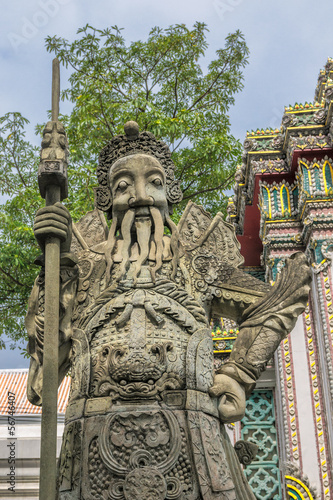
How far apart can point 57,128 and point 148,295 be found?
1.22 m

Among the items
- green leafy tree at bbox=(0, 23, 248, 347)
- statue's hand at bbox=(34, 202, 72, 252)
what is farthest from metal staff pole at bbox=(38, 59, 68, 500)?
green leafy tree at bbox=(0, 23, 248, 347)

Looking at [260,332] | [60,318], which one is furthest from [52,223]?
[260,332]

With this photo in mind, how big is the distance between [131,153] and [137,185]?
30 centimetres

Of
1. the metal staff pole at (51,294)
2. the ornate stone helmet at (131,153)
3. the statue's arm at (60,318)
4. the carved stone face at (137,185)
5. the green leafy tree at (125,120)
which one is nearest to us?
the metal staff pole at (51,294)

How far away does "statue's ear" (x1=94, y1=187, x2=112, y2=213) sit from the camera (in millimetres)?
4840

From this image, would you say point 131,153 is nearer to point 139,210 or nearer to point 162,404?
point 139,210

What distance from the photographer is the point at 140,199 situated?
4.57 metres

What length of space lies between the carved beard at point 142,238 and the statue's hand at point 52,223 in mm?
457

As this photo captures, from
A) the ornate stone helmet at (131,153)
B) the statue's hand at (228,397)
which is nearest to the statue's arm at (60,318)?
the ornate stone helmet at (131,153)

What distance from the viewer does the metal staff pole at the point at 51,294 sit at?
3648 millimetres

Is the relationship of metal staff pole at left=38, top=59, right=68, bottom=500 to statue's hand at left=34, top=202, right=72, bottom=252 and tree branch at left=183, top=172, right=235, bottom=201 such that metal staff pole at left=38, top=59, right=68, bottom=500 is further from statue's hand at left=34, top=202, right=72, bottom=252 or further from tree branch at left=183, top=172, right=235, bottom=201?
tree branch at left=183, top=172, right=235, bottom=201

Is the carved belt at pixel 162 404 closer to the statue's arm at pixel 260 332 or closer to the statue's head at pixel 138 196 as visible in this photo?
the statue's arm at pixel 260 332

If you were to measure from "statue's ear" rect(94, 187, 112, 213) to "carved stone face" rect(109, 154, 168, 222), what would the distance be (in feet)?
0.36

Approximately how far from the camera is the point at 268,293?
452cm
